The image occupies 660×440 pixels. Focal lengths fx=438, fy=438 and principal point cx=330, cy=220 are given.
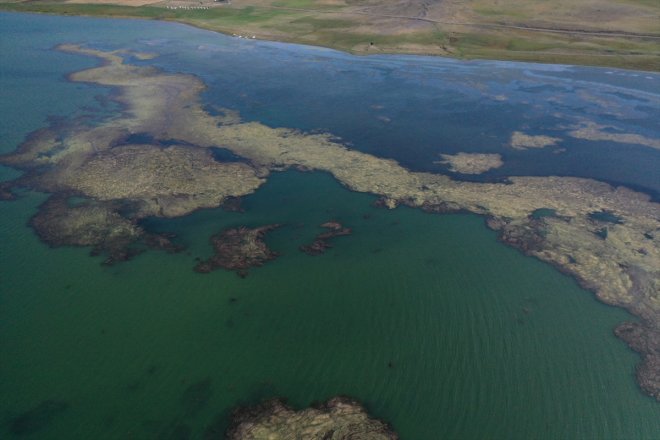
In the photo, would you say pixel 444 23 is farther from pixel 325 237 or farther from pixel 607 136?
pixel 325 237

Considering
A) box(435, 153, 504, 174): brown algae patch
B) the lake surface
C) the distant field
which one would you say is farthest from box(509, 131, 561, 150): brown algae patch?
the distant field

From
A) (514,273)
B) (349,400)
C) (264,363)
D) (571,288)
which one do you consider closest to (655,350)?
(571,288)

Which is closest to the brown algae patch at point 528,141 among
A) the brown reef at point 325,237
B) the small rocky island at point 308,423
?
the brown reef at point 325,237

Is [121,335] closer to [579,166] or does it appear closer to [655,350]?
[655,350]

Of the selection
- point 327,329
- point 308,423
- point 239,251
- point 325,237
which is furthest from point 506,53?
point 308,423

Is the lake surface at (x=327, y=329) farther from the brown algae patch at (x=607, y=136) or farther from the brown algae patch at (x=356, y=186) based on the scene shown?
the brown algae patch at (x=607, y=136)
